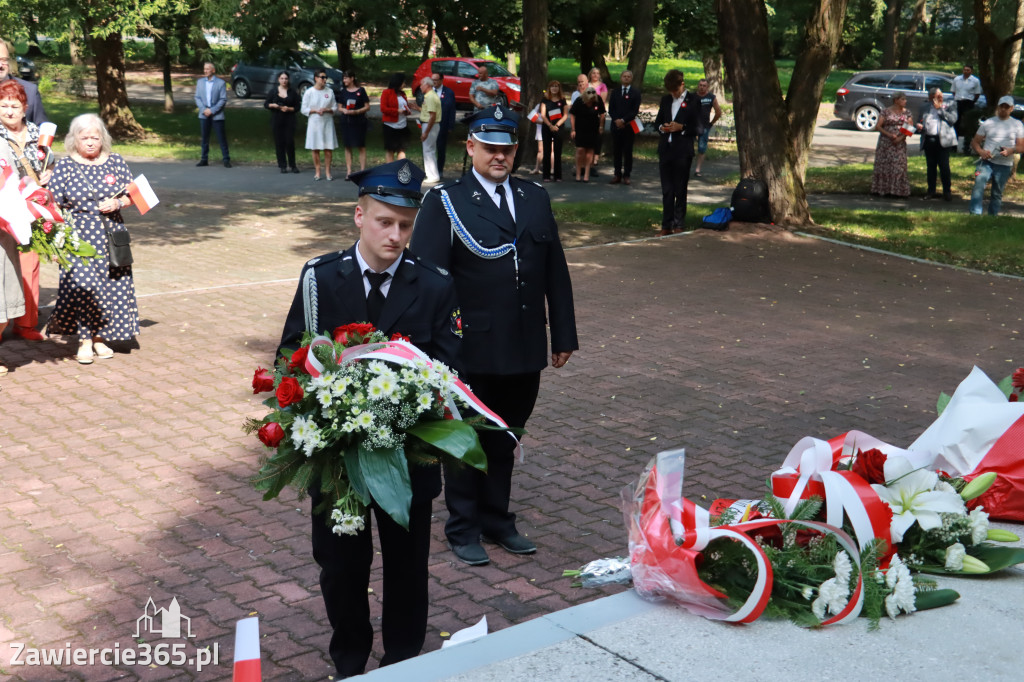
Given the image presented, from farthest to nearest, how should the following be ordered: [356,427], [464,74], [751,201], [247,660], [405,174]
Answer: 1. [464,74]
2. [751,201]
3. [405,174]
4. [356,427]
5. [247,660]

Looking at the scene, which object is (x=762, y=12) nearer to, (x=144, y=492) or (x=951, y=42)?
(x=144, y=492)

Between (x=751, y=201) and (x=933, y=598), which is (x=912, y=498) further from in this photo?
(x=751, y=201)

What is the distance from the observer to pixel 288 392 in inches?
128

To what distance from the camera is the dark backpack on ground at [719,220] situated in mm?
14898

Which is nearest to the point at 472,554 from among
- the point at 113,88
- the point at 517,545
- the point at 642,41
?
the point at 517,545

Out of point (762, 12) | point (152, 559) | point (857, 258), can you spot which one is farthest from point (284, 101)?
point (152, 559)

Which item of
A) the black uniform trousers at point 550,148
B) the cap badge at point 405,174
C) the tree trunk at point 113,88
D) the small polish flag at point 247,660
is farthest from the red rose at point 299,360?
the tree trunk at point 113,88

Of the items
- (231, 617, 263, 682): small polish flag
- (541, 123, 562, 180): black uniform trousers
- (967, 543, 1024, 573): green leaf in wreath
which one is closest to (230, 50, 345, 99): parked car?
(541, 123, 562, 180): black uniform trousers

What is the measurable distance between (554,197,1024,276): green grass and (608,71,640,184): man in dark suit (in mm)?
2861

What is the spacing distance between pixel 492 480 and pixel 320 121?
15.5m

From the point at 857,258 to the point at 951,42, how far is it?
152ft

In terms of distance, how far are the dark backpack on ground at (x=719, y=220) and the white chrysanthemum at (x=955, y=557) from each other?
36.5 ft

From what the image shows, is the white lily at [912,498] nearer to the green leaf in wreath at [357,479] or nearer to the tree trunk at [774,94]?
the green leaf in wreath at [357,479]

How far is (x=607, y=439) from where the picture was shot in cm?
703
